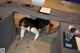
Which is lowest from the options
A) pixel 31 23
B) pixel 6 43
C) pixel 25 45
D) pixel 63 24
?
pixel 25 45

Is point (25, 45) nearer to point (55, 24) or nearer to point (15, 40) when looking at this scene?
point (15, 40)

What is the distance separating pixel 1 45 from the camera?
1.76 metres

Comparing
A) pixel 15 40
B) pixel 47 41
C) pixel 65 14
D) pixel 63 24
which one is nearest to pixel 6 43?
pixel 15 40

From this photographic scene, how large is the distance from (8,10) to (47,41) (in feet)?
3.33

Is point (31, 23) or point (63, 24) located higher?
point (63, 24)

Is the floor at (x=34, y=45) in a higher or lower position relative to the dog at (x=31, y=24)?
lower

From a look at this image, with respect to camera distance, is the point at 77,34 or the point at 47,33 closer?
the point at 77,34

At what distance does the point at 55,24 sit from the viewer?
2908mm

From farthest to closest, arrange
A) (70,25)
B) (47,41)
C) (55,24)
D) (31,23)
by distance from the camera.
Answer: (55,24) < (47,41) < (31,23) < (70,25)

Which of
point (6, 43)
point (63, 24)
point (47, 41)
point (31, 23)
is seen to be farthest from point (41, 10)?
point (6, 43)

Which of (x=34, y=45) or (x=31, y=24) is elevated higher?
(x=31, y=24)

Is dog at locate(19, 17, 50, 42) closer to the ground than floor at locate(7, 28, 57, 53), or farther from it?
farther from it

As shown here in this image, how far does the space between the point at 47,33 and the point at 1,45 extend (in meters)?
1.13

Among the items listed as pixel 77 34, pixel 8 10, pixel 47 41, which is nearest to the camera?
pixel 77 34
